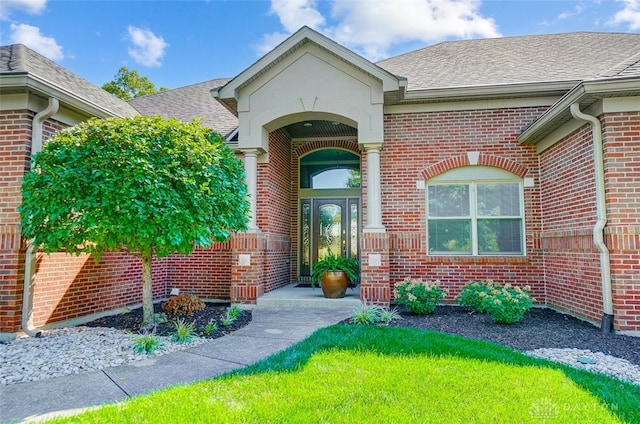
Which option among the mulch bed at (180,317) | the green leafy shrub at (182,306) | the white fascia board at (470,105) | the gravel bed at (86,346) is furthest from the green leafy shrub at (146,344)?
the white fascia board at (470,105)

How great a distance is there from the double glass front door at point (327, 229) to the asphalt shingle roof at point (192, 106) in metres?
3.05

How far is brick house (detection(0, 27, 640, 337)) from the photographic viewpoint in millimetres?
5398

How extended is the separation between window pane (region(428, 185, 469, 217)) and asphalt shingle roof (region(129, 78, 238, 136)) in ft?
16.0

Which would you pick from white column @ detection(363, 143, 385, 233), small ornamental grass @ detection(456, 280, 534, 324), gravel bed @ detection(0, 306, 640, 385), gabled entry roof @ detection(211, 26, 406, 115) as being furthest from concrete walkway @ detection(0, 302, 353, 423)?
gabled entry roof @ detection(211, 26, 406, 115)

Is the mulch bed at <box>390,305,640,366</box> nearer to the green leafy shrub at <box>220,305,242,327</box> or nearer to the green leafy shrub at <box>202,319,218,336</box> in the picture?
the green leafy shrub at <box>220,305,242,327</box>

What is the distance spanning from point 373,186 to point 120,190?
442 cm

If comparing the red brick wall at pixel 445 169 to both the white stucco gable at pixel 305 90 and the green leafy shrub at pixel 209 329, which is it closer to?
the white stucco gable at pixel 305 90

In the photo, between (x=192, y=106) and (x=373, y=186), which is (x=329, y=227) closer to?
(x=373, y=186)

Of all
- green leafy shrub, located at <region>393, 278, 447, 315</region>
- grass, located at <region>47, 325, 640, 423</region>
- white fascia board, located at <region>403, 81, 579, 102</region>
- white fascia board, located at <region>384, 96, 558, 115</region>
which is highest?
white fascia board, located at <region>403, 81, 579, 102</region>

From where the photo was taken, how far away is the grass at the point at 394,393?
2.79 meters

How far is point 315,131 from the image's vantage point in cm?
975

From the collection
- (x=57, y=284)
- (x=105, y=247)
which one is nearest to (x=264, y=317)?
(x=105, y=247)

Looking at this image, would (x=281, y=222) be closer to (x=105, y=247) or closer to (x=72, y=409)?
(x=105, y=247)

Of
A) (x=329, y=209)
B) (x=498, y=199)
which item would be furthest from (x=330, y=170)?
(x=498, y=199)
